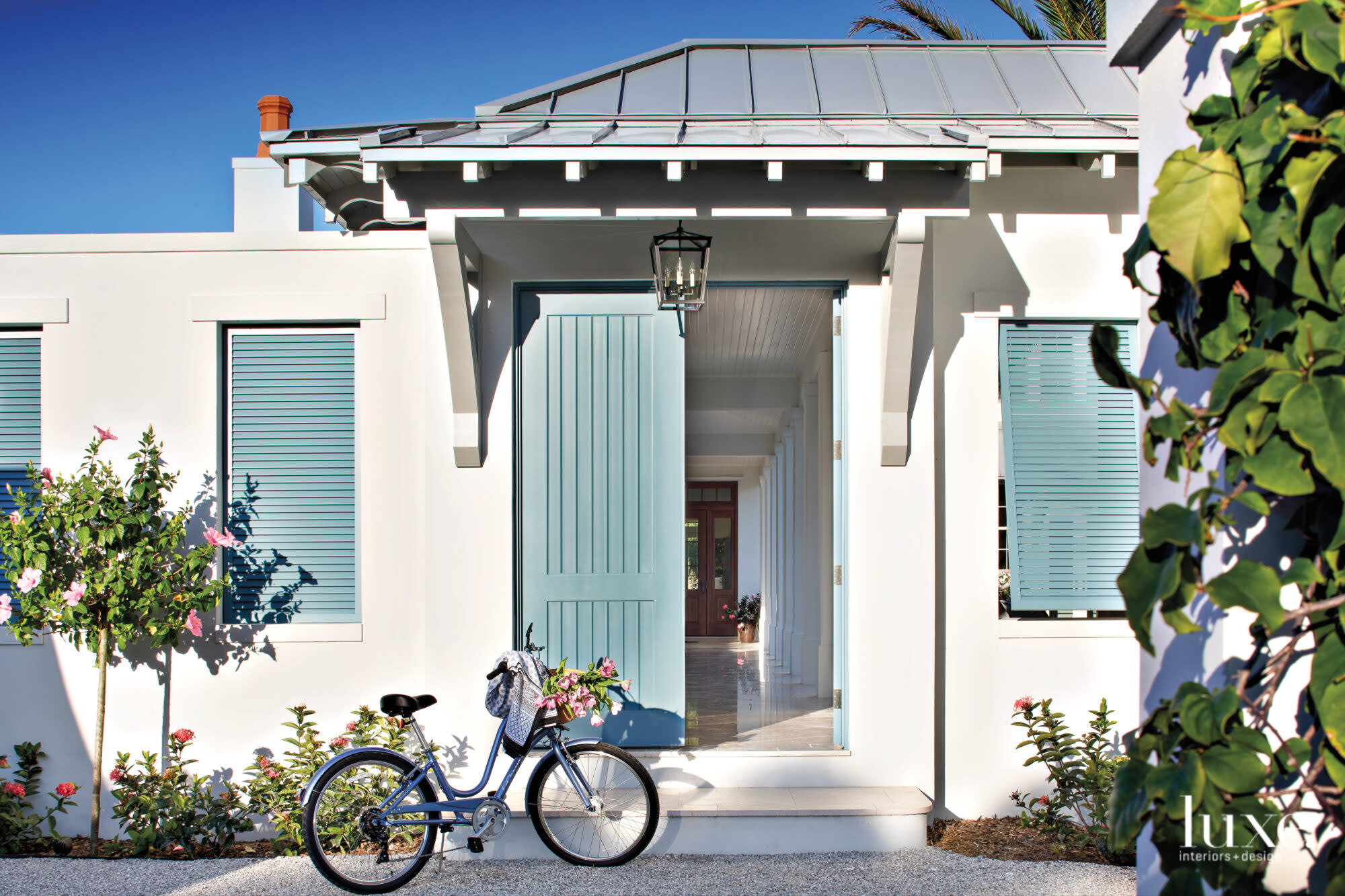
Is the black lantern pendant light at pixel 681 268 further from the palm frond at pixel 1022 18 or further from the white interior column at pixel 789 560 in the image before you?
the palm frond at pixel 1022 18

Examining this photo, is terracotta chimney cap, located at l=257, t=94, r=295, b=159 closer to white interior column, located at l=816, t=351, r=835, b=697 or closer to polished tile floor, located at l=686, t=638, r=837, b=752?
white interior column, located at l=816, t=351, r=835, b=697

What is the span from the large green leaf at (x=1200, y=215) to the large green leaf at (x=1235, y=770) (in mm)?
678

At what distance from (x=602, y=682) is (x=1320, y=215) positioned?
11.3 ft

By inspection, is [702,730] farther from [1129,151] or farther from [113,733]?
[1129,151]

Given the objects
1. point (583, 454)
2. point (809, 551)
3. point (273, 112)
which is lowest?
point (809, 551)

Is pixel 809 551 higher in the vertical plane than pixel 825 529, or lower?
lower

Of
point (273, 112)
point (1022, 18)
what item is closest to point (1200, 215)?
point (273, 112)

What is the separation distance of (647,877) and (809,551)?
16.1ft

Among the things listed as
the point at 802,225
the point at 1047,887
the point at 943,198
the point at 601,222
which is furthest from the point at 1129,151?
the point at 1047,887

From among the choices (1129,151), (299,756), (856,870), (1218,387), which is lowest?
(856,870)

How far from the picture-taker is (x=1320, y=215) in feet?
4.41

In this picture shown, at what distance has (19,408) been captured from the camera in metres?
5.12

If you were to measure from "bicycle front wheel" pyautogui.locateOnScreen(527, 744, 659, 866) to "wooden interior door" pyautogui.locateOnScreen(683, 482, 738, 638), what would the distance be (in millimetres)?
10931

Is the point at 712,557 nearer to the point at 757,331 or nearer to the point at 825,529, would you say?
the point at 825,529
